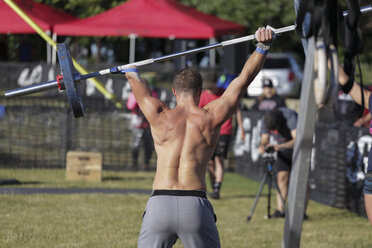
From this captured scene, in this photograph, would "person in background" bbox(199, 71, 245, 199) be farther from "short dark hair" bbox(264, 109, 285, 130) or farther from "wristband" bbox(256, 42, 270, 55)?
"wristband" bbox(256, 42, 270, 55)

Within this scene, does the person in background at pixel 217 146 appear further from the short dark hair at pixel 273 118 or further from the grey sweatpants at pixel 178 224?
the grey sweatpants at pixel 178 224

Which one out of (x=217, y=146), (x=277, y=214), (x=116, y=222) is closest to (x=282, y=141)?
(x=277, y=214)

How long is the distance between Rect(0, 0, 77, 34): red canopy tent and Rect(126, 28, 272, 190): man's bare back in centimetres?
1357

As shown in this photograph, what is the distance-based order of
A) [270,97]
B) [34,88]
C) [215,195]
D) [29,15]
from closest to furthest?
[34,88] → [215,195] → [270,97] → [29,15]

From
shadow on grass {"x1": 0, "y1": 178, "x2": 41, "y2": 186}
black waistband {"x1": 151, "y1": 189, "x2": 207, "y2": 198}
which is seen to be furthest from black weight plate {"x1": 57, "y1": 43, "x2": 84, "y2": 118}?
shadow on grass {"x1": 0, "y1": 178, "x2": 41, "y2": 186}

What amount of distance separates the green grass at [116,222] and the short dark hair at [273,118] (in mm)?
1366

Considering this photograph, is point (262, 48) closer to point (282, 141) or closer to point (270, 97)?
point (282, 141)

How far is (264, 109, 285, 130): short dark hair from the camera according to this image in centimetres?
1037

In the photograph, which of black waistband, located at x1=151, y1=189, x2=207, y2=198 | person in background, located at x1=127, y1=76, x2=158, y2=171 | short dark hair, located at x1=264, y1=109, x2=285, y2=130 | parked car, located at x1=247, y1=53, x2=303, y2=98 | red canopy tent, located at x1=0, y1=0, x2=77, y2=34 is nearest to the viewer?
black waistband, located at x1=151, y1=189, x2=207, y2=198

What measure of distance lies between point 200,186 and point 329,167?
6768mm

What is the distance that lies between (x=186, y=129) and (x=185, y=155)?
0.66 ft

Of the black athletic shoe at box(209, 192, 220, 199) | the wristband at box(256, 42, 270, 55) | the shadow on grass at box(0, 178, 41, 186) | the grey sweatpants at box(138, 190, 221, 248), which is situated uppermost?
the wristband at box(256, 42, 270, 55)

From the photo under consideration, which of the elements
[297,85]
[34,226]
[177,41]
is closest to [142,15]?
[177,41]

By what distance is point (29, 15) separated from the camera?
18891mm
